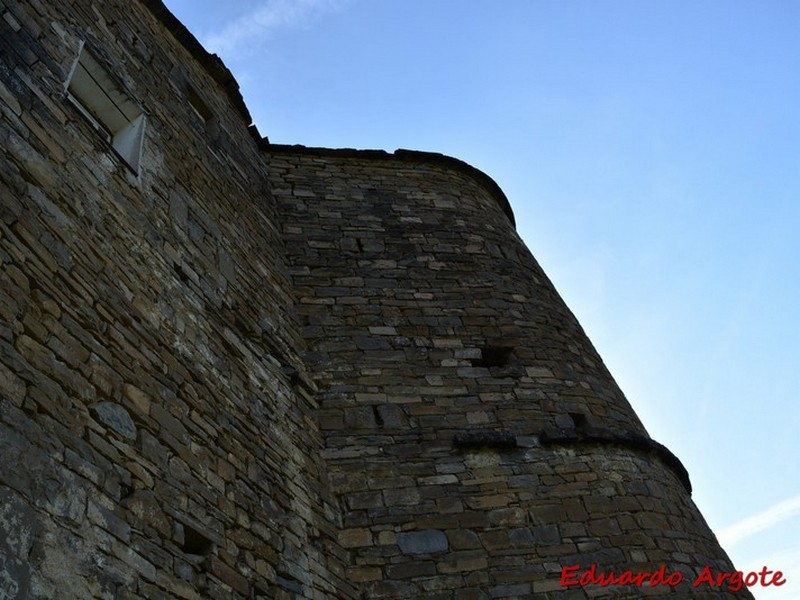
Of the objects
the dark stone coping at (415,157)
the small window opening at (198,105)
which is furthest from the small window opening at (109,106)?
the dark stone coping at (415,157)

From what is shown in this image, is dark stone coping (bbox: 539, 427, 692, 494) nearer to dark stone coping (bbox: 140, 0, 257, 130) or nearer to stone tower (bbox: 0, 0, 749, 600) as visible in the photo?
stone tower (bbox: 0, 0, 749, 600)

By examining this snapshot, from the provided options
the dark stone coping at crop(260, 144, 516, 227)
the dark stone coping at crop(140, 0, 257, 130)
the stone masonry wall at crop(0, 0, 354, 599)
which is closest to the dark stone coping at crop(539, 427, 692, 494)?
the stone masonry wall at crop(0, 0, 354, 599)

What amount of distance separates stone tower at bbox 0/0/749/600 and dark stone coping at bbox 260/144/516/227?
0.12m

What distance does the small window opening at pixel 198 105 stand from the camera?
262 inches

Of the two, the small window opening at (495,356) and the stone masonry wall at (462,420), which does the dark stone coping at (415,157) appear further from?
the small window opening at (495,356)

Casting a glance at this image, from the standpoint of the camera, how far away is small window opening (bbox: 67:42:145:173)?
440cm

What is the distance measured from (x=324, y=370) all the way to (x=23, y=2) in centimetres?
300

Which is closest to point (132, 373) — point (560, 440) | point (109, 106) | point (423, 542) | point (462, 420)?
point (423, 542)

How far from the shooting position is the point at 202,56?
7.46m

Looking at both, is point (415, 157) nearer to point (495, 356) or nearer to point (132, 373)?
point (495, 356)

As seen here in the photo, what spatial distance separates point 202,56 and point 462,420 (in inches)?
186

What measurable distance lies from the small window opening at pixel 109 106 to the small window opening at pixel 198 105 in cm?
176

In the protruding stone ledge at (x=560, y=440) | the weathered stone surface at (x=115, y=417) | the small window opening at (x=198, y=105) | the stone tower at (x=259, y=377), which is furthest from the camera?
the small window opening at (x=198, y=105)

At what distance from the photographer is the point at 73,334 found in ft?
9.39
